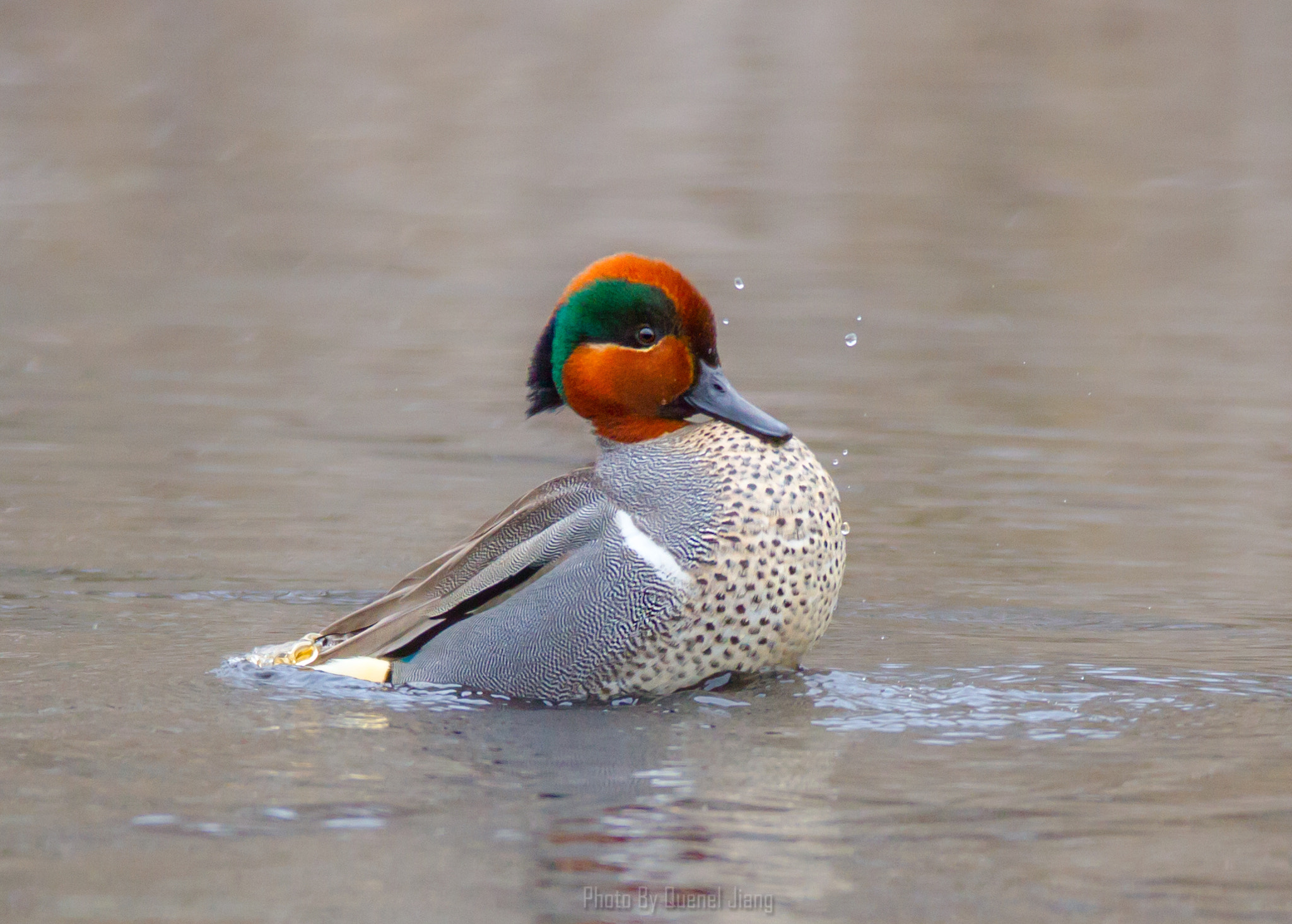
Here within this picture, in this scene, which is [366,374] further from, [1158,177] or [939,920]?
[1158,177]

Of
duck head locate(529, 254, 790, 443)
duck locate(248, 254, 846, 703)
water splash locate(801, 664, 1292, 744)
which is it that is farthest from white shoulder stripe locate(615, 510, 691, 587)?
water splash locate(801, 664, 1292, 744)

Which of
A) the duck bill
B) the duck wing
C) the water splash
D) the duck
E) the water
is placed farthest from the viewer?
the duck bill

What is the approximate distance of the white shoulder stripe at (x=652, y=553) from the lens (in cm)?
495

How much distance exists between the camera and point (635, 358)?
17.0 ft

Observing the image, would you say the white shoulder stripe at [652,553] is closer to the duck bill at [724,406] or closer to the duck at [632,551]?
the duck at [632,551]

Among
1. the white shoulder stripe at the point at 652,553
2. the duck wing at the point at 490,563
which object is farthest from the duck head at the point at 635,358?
the white shoulder stripe at the point at 652,553

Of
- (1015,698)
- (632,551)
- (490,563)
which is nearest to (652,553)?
(632,551)

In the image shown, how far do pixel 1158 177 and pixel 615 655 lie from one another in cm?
1361

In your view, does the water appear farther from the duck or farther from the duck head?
the duck head

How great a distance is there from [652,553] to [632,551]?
56mm

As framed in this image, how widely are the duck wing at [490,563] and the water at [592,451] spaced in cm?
18

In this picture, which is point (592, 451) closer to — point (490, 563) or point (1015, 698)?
point (490, 563)

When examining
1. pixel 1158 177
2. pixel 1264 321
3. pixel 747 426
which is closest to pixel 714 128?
pixel 1158 177

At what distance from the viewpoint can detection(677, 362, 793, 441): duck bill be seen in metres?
5.21
